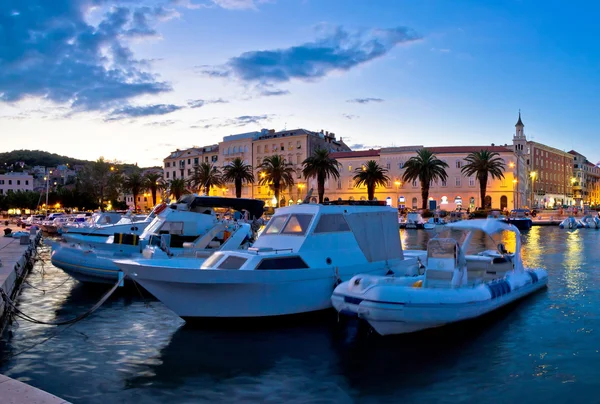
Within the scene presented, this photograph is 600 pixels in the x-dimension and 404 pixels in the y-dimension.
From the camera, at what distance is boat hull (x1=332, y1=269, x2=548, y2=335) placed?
535 inches

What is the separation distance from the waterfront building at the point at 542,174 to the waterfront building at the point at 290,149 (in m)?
41.5

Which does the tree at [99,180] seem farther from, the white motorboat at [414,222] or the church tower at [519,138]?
the church tower at [519,138]

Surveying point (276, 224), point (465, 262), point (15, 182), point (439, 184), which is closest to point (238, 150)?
point (439, 184)

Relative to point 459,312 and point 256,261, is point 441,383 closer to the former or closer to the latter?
point 459,312

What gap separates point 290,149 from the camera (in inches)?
4013

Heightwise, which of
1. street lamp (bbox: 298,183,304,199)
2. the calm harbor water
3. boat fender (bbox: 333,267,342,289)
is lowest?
the calm harbor water

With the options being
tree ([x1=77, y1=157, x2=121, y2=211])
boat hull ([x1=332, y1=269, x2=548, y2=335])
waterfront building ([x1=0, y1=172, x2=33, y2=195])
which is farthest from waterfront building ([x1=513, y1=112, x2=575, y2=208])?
waterfront building ([x1=0, y1=172, x2=33, y2=195])

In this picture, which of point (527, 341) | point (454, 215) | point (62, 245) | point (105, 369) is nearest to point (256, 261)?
point (105, 369)

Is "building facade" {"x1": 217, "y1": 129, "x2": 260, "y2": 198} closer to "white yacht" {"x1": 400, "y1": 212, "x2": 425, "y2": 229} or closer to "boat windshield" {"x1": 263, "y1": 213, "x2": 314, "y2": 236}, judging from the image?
"white yacht" {"x1": 400, "y1": 212, "x2": 425, "y2": 229}

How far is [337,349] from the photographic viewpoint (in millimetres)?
13680

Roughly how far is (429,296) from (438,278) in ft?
6.18

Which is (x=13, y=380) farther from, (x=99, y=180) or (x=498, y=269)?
(x=99, y=180)

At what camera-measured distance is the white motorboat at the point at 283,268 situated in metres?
14.6

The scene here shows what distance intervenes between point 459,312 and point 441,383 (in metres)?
3.69
